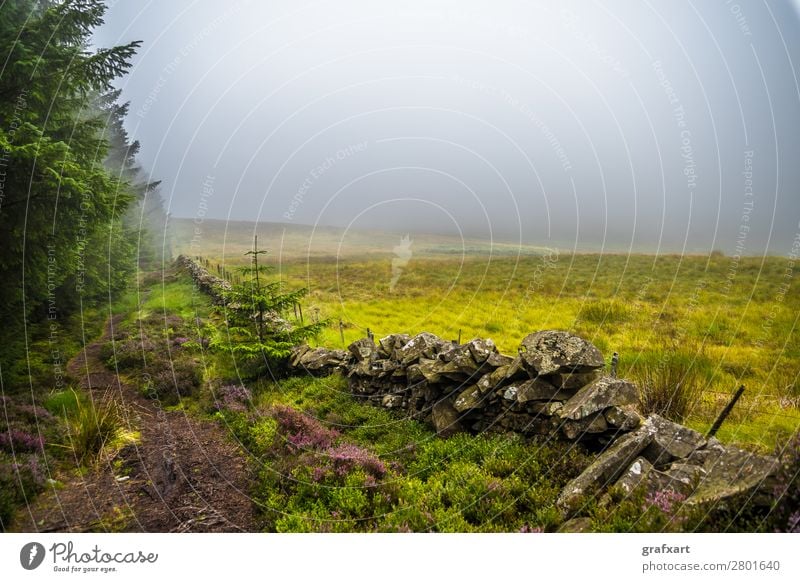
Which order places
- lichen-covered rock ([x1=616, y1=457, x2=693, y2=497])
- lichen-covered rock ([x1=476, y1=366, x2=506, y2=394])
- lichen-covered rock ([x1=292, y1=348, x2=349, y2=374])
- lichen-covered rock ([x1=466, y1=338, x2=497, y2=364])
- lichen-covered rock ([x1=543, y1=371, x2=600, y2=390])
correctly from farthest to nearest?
1. lichen-covered rock ([x1=292, y1=348, x2=349, y2=374])
2. lichen-covered rock ([x1=466, y1=338, x2=497, y2=364])
3. lichen-covered rock ([x1=476, y1=366, x2=506, y2=394])
4. lichen-covered rock ([x1=543, y1=371, x2=600, y2=390])
5. lichen-covered rock ([x1=616, y1=457, x2=693, y2=497])

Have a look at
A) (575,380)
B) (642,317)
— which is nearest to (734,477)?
(575,380)

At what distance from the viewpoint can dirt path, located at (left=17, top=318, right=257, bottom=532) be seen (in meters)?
4.86

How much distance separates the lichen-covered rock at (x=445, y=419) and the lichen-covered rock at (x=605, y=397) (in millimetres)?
2401

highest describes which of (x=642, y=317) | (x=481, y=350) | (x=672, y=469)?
(x=642, y=317)

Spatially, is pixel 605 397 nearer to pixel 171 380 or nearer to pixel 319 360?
pixel 319 360

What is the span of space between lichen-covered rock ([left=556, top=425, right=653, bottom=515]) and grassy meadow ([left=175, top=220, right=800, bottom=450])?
1354 mm

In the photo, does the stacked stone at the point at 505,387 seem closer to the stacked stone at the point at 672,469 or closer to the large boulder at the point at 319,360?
the stacked stone at the point at 672,469

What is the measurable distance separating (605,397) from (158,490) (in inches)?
297

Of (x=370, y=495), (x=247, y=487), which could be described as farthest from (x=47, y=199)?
(x=370, y=495)

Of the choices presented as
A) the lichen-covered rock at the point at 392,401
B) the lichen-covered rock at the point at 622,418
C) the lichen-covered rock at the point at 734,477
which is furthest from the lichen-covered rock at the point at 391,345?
the lichen-covered rock at the point at 734,477

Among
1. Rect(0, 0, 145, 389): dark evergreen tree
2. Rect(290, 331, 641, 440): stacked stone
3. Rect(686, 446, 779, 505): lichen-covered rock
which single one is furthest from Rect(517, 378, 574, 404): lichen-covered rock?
Rect(0, 0, 145, 389): dark evergreen tree

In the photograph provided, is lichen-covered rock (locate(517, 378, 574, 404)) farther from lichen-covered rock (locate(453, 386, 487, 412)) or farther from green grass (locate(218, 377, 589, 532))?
lichen-covered rock (locate(453, 386, 487, 412))

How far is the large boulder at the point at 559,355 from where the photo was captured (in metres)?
5.72
